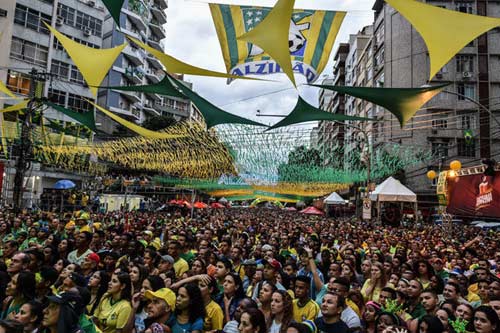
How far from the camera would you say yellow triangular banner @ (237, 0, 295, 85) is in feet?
15.6

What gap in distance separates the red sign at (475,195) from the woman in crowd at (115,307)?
8.78 metres

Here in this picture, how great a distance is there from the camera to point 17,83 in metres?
27.9

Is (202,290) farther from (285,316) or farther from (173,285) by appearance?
(285,316)

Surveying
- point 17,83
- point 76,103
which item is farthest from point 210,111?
point 76,103

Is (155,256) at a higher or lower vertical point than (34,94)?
lower

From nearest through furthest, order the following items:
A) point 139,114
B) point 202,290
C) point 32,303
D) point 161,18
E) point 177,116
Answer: point 32,303 < point 202,290 < point 139,114 < point 161,18 < point 177,116

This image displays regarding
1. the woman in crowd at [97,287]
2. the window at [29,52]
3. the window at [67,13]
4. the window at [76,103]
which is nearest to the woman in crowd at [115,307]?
the woman in crowd at [97,287]

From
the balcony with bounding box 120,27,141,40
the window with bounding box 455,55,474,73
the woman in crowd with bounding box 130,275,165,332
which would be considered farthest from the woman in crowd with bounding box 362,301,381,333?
the balcony with bounding box 120,27,141,40

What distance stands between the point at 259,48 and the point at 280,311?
4.65 metres

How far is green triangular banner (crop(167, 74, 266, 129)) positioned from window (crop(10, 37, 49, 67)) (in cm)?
2575

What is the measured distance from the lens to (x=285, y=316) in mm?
4129

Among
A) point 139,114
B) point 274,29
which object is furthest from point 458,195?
point 139,114

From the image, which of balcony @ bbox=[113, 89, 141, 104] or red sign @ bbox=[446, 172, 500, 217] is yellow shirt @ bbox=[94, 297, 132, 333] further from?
balcony @ bbox=[113, 89, 141, 104]

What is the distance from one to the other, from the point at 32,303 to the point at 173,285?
62.5 inches
